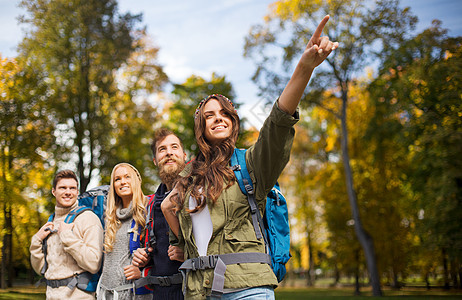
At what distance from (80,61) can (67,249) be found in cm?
1596

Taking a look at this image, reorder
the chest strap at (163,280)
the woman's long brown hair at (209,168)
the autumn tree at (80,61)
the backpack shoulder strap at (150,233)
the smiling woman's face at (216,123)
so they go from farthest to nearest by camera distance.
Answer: the autumn tree at (80,61)
the backpack shoulder strap at (150,233)
the chest strap at (163,280)
the smiling woman's face at (216,123)
the woman's long brown hair at (209,168)

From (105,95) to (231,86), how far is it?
22.0ft

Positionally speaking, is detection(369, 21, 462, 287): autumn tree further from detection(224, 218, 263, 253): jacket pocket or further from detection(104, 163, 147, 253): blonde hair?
detection(224, 218, 263, 253): jacket pocket

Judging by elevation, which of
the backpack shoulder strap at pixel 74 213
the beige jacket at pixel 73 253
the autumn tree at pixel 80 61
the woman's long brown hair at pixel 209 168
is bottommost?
the beige jacket at pixel 73 253

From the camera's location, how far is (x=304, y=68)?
1.71 m

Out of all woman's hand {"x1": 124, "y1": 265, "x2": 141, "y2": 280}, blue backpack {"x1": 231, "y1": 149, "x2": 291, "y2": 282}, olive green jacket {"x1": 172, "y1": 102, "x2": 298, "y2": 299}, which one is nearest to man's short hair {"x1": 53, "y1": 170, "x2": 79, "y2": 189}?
woman's hand {"x1": 124, "y1": 265, "x2": 141, "y2": 280}

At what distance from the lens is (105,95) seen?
18562mm

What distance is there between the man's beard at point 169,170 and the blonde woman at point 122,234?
1.48ft

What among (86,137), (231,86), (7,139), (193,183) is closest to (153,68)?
(86,137)

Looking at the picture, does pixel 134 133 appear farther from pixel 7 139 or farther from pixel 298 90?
pixel 298 90

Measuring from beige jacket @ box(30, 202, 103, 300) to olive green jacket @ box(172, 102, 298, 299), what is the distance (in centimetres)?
200

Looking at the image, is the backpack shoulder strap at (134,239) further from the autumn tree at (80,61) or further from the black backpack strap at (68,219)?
the autumn tree at (80,61)

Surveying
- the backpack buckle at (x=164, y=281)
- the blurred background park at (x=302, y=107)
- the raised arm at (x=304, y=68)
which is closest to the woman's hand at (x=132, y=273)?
the backpack buckle at (x=164, y=281)

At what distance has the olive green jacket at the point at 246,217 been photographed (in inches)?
68.8
